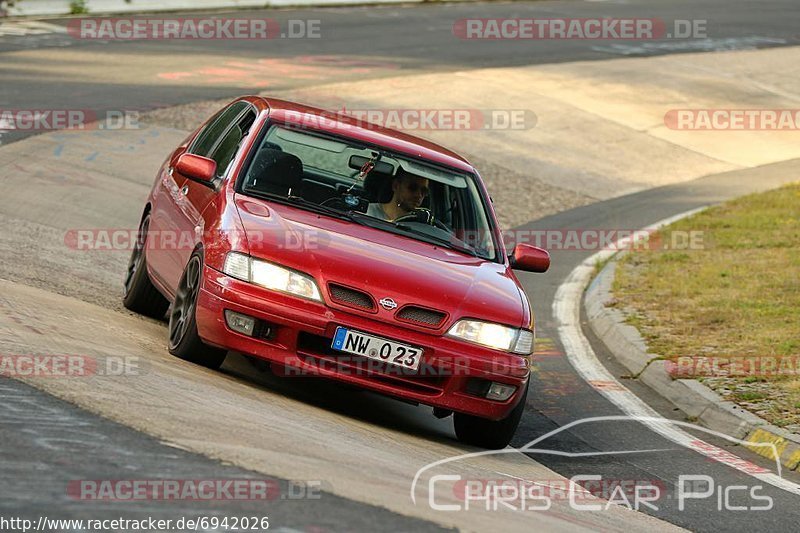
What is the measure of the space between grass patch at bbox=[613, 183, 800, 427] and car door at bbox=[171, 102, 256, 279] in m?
3.91

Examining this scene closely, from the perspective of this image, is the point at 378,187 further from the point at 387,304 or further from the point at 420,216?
the point at 387,304

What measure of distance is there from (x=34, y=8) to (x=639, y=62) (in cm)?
1232

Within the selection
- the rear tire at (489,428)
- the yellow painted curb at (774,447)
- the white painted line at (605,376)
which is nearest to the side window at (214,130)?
the rear tire at (489,428)

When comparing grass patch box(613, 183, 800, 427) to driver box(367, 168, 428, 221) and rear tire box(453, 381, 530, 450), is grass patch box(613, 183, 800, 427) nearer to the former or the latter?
rear tire box(453, 381, 530, 450)

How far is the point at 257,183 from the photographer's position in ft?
29.0

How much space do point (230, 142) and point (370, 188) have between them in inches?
41.3

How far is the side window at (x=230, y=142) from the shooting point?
920 cm

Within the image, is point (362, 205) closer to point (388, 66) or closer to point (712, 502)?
point (712, 502)

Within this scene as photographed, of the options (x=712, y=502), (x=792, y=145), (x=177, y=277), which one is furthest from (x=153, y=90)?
(x=712, y=502)

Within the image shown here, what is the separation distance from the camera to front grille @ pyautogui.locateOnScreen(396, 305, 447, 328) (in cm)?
775

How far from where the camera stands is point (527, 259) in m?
9.27

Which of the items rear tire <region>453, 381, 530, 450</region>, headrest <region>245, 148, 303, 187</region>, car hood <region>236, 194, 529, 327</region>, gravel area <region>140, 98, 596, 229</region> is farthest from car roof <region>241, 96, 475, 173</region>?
gravel area <region>140, 98, 596, 229</region>


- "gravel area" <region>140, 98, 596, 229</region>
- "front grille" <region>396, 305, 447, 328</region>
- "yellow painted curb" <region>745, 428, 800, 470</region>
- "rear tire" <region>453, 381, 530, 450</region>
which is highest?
"front grille" <region>396, 305, 447, 328</region>

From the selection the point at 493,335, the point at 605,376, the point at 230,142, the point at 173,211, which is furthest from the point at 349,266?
the point at 605,376
